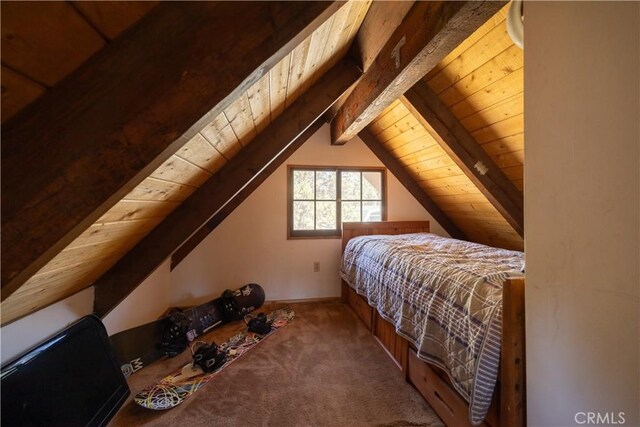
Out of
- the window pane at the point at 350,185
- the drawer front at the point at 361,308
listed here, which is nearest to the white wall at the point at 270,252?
the window pane at the point at 350,185

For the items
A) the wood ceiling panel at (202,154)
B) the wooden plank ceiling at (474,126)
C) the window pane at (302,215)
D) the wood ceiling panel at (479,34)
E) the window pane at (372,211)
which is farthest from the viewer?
the window pane at (372,211)

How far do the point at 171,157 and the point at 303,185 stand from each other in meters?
2.38

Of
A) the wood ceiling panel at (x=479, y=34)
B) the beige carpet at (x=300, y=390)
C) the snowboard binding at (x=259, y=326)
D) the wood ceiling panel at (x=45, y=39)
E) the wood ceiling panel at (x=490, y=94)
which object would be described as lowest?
the beige carpet at (x=300, y=390)

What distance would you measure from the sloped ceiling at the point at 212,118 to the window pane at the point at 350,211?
1.13 metres

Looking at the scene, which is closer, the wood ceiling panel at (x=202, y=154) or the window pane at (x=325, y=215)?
the wood ceiling panel at (x=202, y=154)

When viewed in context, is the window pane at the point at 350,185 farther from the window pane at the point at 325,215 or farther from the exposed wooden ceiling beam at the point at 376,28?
the exposed wooden ceiling beam at the point at 376,28

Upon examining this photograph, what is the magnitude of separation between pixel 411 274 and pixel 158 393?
174 cm

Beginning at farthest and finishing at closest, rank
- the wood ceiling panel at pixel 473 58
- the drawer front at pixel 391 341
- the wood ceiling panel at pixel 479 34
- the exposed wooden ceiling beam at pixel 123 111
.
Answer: the drawer front at pixel 391 341 → the wood ceiling panel at pixel 473 58 → the wood ceiling panel at pixel 479 34 → the exposed wooden ceiling beam at pixel 123 111

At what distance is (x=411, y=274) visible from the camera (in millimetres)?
1720

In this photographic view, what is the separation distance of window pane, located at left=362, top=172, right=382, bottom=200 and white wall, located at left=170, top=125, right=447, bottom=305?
0.13 m

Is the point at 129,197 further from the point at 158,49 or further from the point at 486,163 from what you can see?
the point at 486,163

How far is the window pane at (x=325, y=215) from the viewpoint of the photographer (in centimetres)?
339

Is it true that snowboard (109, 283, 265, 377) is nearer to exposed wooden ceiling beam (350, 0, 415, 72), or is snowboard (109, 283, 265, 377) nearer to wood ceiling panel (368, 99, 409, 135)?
wood ceiling panel (368, 99, 409, 135)

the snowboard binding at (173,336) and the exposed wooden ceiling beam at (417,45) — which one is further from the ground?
the exposed wooden ceiling beam at (417,45)
